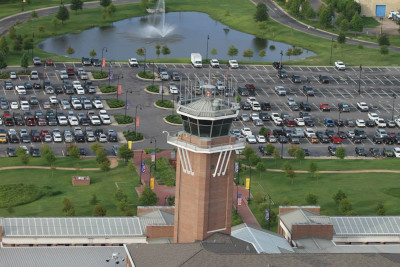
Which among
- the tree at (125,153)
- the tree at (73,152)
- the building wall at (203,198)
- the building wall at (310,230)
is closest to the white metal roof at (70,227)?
the building wall at (203,198)

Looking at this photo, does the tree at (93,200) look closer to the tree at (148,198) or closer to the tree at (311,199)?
the tree at (148,198)

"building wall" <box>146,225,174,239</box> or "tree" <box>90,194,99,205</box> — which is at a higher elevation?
"building wall" <box>146,225,174,239</box>

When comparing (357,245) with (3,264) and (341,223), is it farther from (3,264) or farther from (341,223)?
(3,264)

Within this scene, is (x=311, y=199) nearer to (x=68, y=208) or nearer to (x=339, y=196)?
(x=339, y=196)

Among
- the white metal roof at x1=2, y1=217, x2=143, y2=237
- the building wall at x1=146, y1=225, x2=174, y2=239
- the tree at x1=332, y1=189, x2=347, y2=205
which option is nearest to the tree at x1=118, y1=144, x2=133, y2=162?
the tree at x1=332, y1=189, x2=347, y2=205

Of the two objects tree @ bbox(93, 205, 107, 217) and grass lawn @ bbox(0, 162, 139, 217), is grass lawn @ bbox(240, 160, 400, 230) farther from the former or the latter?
tree @ bbox(93, 205, 107, 217)

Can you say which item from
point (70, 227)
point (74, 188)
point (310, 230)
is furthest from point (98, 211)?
point (310, 230)

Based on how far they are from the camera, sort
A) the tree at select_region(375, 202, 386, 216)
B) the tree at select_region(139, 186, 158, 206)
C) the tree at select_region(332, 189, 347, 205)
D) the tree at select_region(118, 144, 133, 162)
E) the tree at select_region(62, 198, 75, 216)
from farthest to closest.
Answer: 1. the tree at select_region(118, 144, 133, 162)
2. the tree at select_region(332, 189, 347, 205)
3. the tree at select_region(139, 186, 158, 206)
4. the tree at select_region(375, 202, 386, 216)
5. the tree at select_region(62, 198, 75, 216)
